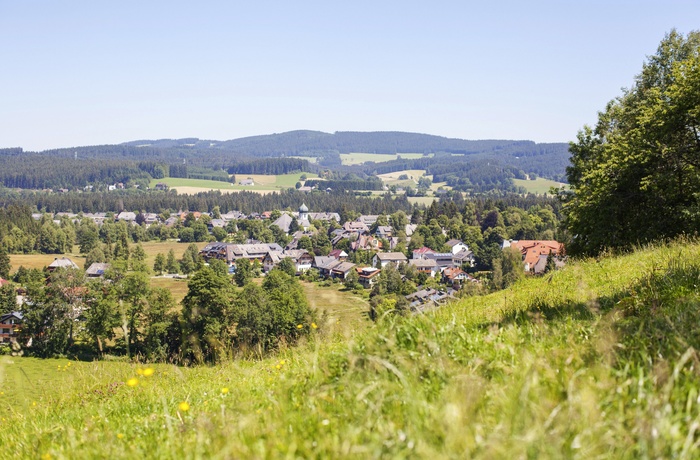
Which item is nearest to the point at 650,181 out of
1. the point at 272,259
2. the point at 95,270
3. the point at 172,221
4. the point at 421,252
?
the point at 95,270

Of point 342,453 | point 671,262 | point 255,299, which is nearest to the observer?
point 342,453

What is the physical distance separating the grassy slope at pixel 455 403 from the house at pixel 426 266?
95134mm

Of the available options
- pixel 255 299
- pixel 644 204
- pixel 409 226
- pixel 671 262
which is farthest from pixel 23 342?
pixel 409 226

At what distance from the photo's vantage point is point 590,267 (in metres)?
12.2

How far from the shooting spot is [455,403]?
306cm

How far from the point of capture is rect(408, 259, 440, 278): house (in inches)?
3969

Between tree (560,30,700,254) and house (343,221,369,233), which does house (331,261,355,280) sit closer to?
house (343,221,369,233)

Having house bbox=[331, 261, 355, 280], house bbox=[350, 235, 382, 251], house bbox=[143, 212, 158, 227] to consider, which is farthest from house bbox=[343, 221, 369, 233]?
house bbox=[143, 212, 158, 227]

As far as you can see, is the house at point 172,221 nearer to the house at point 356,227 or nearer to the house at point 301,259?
the house at point 356,227

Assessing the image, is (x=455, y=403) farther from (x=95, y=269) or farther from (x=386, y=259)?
(x=386, y=259)

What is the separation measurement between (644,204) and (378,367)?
22990mm

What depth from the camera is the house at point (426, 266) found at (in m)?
101

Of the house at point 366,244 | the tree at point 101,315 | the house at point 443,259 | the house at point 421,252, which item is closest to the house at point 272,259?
the house at point 366,244

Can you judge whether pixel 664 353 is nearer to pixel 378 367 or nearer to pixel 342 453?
pixel 378 367
